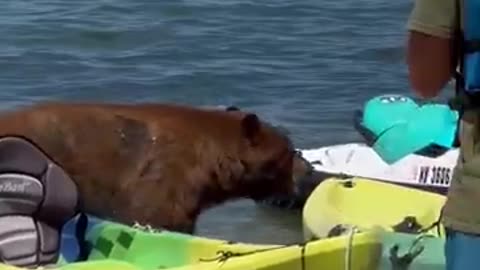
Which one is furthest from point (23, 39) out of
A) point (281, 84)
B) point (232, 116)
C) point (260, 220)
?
point (232, 116)

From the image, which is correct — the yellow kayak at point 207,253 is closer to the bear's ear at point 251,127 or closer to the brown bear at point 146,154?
the brown bear at point 146,154

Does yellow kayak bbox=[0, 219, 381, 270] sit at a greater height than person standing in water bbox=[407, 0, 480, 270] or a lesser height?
lesser

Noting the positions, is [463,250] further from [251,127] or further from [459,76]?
[251,127]

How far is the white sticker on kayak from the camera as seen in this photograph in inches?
301

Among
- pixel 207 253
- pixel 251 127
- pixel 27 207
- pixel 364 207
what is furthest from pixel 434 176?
pixel 27 207

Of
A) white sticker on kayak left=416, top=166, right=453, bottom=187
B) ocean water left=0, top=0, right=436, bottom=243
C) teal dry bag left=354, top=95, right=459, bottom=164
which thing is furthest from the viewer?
ocean water left=0, top=0, right=436, bottom=243

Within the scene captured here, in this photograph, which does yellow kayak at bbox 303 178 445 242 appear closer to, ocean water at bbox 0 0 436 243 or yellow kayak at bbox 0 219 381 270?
yellow kayak at bbox 0 219 381 270

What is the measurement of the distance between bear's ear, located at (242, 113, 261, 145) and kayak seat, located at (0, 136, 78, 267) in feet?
3.10

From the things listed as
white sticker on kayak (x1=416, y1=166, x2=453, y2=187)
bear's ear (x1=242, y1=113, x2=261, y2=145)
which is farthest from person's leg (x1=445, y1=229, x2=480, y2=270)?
white sticker on kayak (x1=416, y1=166, x2=453, y2=187)

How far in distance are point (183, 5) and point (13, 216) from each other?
9.08 meters

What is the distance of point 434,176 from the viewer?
7680 mm

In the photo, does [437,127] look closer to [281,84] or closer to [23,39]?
[281,84]

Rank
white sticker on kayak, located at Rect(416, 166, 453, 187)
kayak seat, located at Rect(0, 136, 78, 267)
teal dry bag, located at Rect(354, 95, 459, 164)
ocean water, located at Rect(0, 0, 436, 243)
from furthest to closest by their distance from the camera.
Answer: ocean water, located at Rect(0, 0, 436, 243) < teal dry bag, located at Rect(354, 95, 459, 164) < white sticker on kayak, located at Rect(416, 166, 453, 187) < kayak seat, located at Rect(0, 136, 78, 267)

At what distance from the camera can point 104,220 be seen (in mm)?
6012
